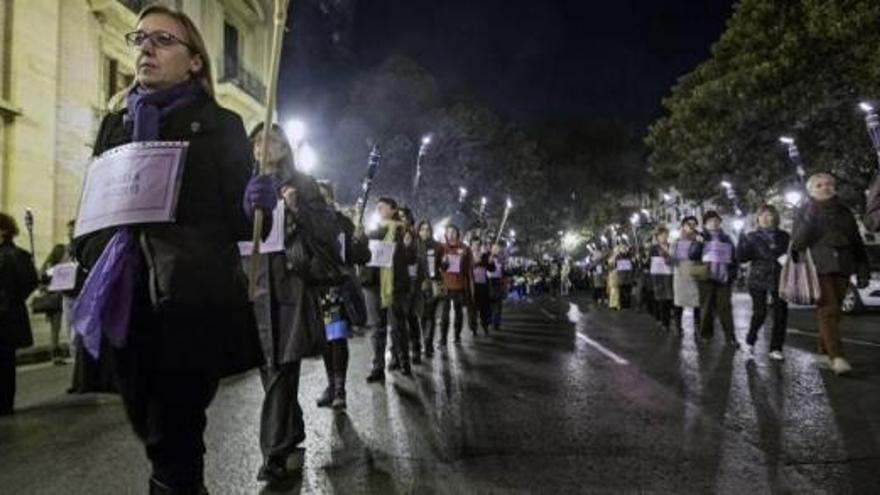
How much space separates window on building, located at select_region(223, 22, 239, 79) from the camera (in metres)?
28.5

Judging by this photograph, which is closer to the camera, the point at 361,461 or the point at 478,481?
the point at 478,481

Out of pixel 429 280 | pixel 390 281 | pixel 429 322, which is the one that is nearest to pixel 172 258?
pixel 390 281

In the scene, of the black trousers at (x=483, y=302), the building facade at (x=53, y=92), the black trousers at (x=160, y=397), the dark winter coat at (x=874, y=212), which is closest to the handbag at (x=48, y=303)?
the building facade at (x=53, y=92)

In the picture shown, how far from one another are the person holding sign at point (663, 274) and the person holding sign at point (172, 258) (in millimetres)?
13208

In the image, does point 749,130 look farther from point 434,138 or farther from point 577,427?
point 577,427

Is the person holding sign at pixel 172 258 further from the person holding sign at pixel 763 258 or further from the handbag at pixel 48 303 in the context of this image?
the handbag at pixel 48 303

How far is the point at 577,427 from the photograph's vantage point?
596 cm

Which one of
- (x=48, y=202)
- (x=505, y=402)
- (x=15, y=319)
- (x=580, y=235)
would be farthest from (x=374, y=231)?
(x=580, y=235)

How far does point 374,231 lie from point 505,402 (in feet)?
9.99

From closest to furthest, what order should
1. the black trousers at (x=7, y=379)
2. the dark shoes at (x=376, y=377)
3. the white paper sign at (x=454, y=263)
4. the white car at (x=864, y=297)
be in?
1. the black trousers at (x=7, y=379)
2. the dark shoes at (x=376, y=377)
3. the white paper sign at (x=454, y=263)
4. the white car at (x=864, y=297)

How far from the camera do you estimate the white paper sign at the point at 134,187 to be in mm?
2527

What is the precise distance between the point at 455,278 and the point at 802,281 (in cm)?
636

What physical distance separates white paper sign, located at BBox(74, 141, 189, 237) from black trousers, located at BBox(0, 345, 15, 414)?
5513mm

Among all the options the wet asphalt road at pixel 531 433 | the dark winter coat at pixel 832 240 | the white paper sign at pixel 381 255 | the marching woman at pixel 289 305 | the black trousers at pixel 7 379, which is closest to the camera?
the wet asphalt road at pixel 531 433
